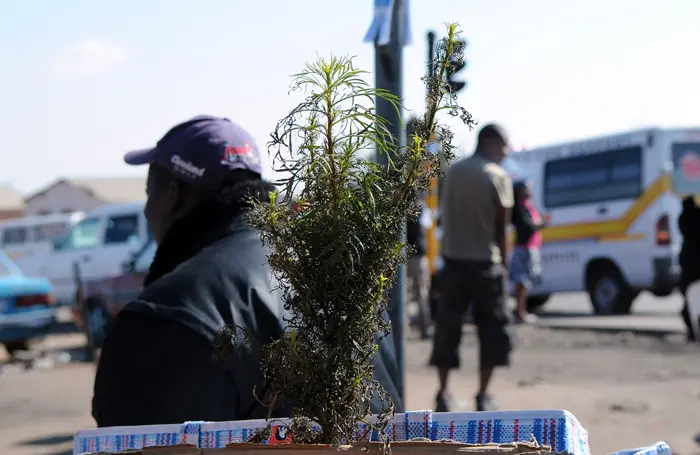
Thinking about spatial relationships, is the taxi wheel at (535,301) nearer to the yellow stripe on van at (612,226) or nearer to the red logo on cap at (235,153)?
the yellow stripe on van at (612,226)

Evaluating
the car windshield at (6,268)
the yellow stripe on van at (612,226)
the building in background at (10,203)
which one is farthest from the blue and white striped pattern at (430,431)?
the building in background at (10,203)

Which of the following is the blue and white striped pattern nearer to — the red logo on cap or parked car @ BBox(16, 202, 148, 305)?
the red logo on cap

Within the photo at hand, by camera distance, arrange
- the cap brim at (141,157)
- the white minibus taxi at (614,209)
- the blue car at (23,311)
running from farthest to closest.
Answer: the white minibus taxi at (614,209) → the blue car at (23,311) → the cap brim at (141,157)

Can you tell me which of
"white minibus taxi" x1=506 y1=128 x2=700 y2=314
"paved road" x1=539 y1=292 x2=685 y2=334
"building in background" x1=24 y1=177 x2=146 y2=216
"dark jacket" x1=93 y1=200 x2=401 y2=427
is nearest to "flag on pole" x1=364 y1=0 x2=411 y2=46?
"dark jacket" x1=93 y1=200 x2=401 y2=427

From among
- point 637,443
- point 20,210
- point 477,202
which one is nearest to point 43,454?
point 477,202

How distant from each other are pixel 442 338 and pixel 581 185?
30.2ft

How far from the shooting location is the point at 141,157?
9.95 ft

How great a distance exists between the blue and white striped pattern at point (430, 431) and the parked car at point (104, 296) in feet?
34.4

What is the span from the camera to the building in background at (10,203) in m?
80.6

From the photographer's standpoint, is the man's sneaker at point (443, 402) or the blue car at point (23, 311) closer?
the man's sneaker at point (443, 402)

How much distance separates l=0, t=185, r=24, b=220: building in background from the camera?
8062 cm

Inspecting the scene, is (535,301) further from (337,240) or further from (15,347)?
(337,240)

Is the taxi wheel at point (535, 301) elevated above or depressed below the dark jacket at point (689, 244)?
below

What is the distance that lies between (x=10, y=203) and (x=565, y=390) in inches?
3154
